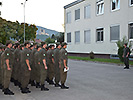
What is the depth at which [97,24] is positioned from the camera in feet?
90.9

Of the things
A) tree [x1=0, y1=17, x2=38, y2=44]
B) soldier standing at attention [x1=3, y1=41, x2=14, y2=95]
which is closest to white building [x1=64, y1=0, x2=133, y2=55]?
soldier standing at attention [x1=3, y1=41, x2=14, y2=95]

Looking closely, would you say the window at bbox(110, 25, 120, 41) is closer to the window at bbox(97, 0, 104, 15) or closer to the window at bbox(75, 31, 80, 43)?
the window at bbox(97, 0, 104, 15)

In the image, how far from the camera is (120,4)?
77.3 feet

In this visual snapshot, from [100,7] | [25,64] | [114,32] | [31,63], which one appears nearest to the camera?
[25,64]

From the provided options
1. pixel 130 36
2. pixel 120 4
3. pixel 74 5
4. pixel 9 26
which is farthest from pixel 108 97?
pixel 9 26

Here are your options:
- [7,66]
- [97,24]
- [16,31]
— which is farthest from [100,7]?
[16,31]

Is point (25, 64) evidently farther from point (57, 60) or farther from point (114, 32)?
point (114, 32)

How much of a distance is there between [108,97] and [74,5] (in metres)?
28.2

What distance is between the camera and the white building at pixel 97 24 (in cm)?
2315

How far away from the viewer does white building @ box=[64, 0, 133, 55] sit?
2315cm

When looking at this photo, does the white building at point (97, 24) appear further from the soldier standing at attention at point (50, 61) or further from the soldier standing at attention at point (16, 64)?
the soldier standing at attention at point (16, 64)

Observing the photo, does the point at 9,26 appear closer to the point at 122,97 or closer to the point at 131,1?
the point at 131,1

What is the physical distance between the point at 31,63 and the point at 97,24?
789 inches

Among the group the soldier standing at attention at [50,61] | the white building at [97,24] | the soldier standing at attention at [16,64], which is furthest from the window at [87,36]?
the soldier standing at attention at [16,64]
